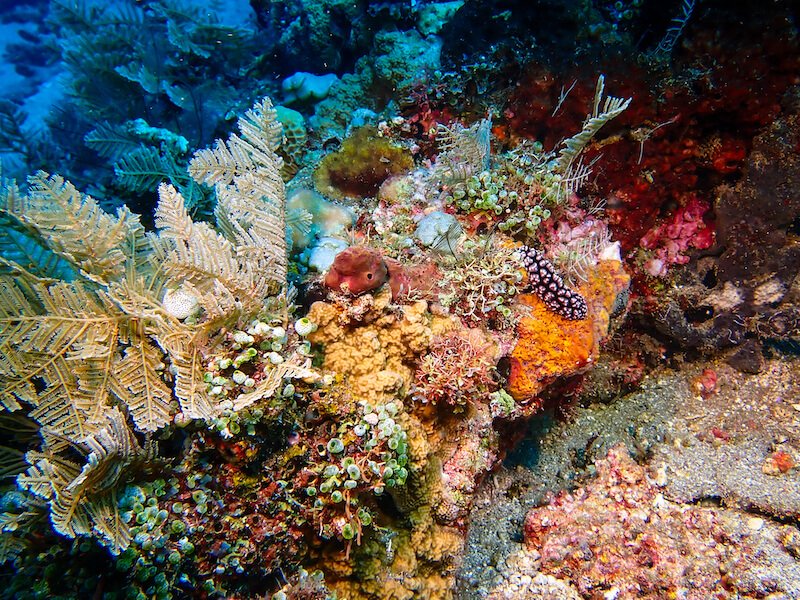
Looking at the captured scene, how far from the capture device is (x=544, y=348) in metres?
3.84

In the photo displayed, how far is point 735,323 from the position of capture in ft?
16.0

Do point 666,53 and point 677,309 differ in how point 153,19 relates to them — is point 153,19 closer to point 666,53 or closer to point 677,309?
point 666,53

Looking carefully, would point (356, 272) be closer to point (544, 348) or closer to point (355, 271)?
point (355, 271)

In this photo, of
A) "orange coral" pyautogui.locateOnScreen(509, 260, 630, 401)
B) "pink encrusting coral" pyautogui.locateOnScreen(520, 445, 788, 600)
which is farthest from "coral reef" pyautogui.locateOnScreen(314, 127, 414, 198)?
"pink encrusting coral" pyautogui.locateOnScreen(520, 445, 788, 600)

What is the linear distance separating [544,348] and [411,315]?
51.9 inches

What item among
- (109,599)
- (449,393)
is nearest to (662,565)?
(449,393)

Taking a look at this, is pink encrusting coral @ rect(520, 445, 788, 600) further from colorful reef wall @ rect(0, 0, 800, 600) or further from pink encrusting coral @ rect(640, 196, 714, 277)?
pink encrusting coral @ rect(640, 196, 714, 277)

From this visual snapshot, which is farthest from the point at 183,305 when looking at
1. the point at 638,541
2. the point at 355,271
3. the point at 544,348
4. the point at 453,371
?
the point at 638,541

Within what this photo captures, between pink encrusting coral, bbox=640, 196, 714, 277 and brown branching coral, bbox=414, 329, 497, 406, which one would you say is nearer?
brown branching coral, bbox=414, 329, 497, 406

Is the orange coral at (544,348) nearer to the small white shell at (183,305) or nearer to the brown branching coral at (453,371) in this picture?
the brown branching coral at (453,371)

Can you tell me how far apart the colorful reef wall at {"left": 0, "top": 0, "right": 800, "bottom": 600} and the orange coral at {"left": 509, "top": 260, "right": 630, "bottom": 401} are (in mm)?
27

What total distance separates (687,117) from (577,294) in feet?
8.94

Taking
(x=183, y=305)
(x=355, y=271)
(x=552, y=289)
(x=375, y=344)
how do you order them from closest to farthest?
(x=183, y=305) < (x=355, y=271) < (x=375, y=344) < (x=552, y=289)

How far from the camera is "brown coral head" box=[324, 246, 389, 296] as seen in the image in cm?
317
